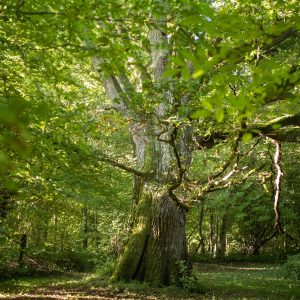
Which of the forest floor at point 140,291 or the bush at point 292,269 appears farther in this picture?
the bush at point 292,269

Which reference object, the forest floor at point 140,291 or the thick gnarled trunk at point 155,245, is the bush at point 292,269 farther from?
the thick gnarled trunk at point 155,245

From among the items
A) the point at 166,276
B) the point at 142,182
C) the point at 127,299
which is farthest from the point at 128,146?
the point at 127,299

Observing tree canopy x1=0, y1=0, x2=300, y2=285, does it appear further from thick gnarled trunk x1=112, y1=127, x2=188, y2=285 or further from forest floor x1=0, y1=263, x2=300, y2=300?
forest floor x1=0, y1=263, x2=300, y2=300

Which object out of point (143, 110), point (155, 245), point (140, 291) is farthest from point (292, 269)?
point (143, 110)

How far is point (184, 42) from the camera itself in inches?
129

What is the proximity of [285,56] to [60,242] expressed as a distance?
1405 cm

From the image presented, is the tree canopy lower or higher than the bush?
higher

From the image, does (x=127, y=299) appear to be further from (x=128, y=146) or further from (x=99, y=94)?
(x=128, y=146)

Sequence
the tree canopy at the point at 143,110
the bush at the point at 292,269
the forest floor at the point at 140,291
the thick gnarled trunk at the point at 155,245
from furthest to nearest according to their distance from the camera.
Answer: the bush at the point at 292,269 < the thick gnarled trunk at the point at 155,245 < the forest floor at the point at 140,291 < the tree canopy at the point at 143,110

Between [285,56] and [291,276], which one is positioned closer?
[285,56]

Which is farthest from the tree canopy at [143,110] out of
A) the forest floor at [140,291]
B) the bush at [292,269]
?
the bush at [292,269]

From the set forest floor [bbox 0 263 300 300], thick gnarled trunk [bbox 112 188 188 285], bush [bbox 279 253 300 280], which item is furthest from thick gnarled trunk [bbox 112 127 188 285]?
bush [bbox 279 253 300 280]

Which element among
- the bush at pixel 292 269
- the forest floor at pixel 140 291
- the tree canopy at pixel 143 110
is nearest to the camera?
the tree canopy at pixel 143 110

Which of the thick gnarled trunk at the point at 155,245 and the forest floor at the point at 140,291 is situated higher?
the thick gnarled trunk at the point at 155,245
